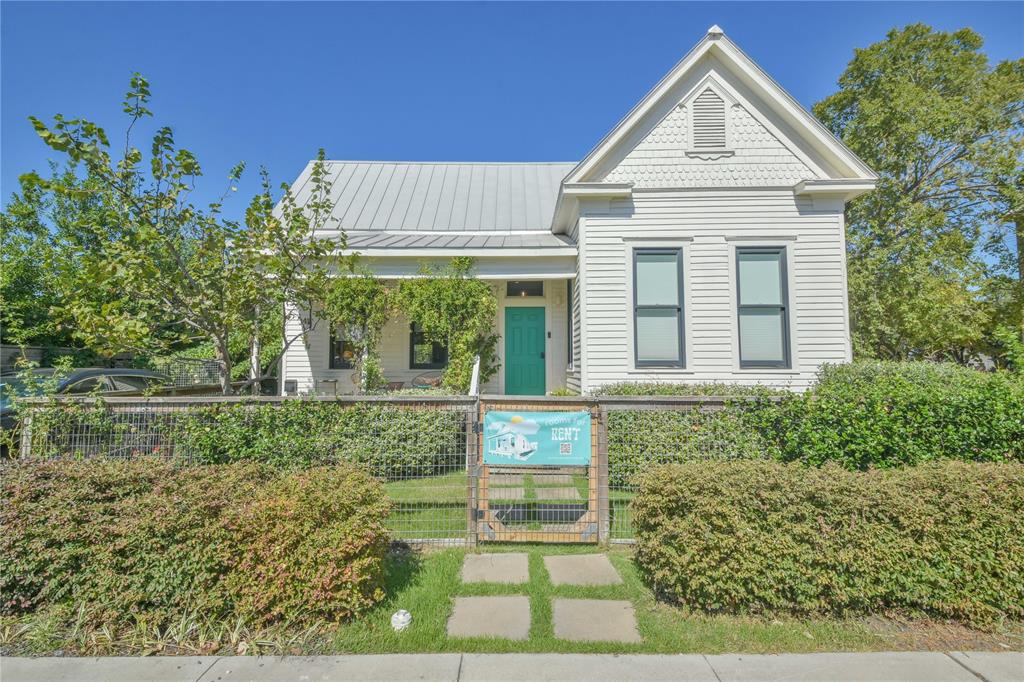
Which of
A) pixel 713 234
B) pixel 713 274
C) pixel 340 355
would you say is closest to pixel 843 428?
pixel 713 274

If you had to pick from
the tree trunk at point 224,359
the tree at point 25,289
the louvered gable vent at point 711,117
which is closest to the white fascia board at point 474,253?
the louvered gable vent at point 711,117

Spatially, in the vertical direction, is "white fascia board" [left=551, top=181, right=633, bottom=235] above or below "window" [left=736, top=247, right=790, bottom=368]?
above

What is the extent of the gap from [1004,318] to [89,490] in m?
18.6

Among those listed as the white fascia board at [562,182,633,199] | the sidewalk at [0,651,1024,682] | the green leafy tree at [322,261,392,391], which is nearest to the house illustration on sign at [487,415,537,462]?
the sidewalk at [0,651,1024,682]

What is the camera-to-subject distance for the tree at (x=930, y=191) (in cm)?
1189

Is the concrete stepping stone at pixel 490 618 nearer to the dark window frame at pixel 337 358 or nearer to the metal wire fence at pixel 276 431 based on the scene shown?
the metal wire fence at pixel 276 431

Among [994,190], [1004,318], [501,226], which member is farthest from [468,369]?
[994,190]

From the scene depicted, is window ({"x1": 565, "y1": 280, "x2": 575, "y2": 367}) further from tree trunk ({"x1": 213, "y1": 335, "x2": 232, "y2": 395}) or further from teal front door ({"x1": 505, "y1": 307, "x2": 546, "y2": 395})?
tree trunk ({"x1": 213, "y1": 335, "x2": 232, "y2": 395})

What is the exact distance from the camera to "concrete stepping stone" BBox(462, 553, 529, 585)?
3887mm

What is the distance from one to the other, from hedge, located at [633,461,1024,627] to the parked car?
583cm

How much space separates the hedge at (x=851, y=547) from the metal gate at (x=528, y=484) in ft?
3.67

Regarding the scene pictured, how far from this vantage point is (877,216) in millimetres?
12914

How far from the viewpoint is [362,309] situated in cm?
877

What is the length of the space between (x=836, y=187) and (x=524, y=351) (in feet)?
22.7
